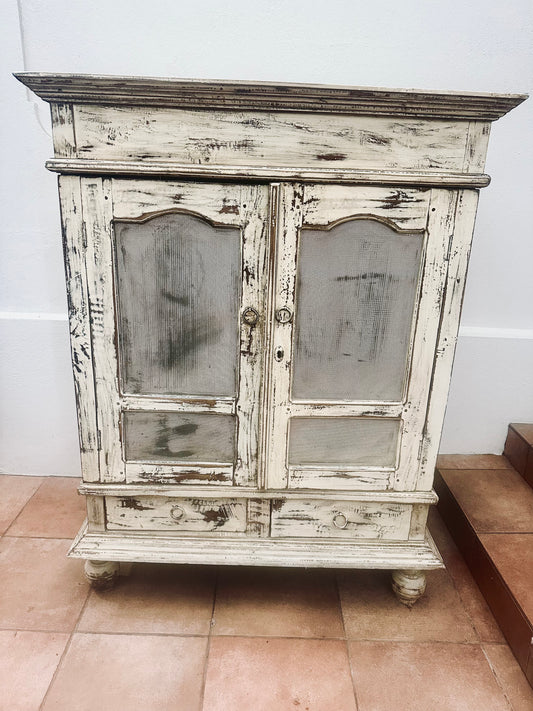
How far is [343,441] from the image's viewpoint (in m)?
1.76

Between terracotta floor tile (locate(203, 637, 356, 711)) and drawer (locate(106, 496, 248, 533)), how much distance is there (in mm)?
386

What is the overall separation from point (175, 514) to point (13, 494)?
119 cm

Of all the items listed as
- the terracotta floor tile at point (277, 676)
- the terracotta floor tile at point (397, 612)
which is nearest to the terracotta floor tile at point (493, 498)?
the terracotta floor tile at point (397, 612)

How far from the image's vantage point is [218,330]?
5.43ft

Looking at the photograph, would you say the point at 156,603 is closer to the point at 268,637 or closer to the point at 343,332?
the point at 268,637

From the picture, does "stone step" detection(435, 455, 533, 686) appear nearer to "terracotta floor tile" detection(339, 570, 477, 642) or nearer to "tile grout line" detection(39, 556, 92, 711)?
"terracotta floor tile" detection(339, 570, 477, 642)

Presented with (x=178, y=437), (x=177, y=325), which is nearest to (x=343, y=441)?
(x=178, y=437)

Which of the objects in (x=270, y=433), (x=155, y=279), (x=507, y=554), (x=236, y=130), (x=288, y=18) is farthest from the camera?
(x=288, y=18)

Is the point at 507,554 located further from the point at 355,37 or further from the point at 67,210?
the point at 355,37

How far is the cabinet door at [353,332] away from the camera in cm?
154

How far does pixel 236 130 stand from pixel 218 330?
2.01ft

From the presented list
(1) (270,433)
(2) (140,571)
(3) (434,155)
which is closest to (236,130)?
(3) (434,155)

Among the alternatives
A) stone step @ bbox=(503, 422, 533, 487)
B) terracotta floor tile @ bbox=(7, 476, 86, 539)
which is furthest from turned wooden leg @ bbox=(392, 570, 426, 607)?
terracotta floor tile @ bbox=(7, 476, 86, 539)

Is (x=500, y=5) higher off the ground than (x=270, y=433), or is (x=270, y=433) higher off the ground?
(x=500, y=5)
